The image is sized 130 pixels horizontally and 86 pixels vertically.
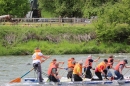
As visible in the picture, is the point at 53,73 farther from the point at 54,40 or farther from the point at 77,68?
the point at 54,40

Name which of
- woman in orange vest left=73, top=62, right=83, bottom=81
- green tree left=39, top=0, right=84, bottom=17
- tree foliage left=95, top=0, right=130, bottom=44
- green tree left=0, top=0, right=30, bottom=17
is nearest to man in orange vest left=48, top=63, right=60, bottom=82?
woman in orange vest left=73, top=62, right=83, bottom=81

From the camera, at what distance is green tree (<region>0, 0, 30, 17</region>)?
71.1 meters

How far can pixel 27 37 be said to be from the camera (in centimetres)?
6106

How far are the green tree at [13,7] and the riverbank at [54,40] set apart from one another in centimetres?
916

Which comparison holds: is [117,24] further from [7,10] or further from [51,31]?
[7,10]

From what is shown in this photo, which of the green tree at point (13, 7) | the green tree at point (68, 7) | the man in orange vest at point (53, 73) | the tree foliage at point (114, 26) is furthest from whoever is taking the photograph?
the green tree at point (68, 7)

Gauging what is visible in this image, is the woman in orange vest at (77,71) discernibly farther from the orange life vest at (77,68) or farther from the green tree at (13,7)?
the green tree at (13,7)

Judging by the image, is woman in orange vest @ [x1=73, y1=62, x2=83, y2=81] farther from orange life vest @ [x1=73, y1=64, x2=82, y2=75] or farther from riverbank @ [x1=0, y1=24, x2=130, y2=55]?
riverbank @ [x1=0, y1=24, x2=130, y2=55]

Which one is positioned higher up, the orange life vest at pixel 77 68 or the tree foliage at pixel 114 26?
the orange life vest at pixel 77 68

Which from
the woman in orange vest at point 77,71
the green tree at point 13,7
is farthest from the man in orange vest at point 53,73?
the green tree at point 13,7

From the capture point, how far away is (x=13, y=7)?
238ft

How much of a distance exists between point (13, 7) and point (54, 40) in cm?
1423

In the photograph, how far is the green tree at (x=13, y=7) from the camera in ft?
233

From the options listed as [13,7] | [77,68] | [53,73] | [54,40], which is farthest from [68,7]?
[53,73]
